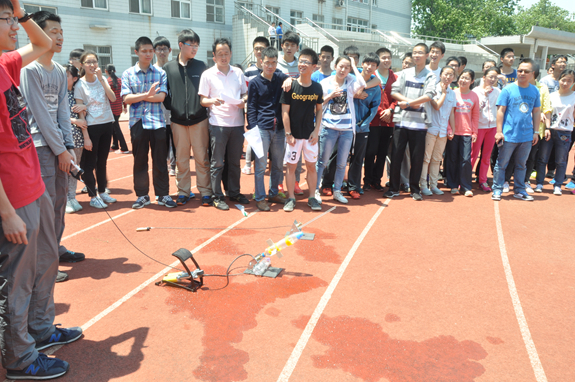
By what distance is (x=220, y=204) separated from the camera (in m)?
6.34

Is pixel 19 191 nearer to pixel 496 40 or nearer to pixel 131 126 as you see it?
pixel 131 126

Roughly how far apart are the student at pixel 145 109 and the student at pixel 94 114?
0.44 m

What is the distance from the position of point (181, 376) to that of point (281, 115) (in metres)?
4.26

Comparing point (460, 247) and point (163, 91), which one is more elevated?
point (163, 91)

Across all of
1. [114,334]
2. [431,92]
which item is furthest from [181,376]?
[431,92]

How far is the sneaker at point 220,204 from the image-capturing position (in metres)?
6.30

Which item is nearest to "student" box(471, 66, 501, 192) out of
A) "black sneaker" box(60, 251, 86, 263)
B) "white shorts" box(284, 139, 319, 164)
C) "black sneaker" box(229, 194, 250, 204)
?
"white shorts" box(284, 139, 319, 164)

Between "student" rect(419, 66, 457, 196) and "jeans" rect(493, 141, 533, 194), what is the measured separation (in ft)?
3.52

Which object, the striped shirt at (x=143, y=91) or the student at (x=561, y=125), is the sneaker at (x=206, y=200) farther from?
the student at (x=561, y=125)

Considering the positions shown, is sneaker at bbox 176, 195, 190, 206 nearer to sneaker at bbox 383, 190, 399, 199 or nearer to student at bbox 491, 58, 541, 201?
sneaker at bbox 383, 190, 399, 199

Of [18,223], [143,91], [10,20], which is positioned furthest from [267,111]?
[18,223]

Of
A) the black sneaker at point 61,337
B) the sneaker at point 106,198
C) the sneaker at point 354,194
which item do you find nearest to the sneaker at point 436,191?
the sneaker at point 354,194

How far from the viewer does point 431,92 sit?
664cm

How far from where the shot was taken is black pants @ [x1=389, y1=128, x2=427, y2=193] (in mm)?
6852
